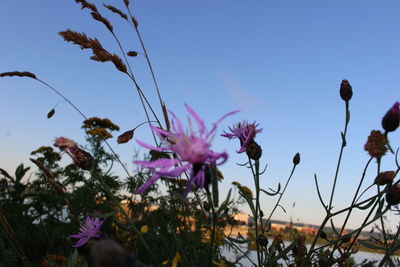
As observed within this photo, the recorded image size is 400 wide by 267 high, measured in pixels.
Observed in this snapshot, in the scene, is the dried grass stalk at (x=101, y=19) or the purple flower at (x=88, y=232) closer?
the purple flower at (x=88, y=232)

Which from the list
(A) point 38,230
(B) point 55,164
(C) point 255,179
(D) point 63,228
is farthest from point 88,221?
(B) point 55,164

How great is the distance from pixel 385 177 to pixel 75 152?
2.64 ft

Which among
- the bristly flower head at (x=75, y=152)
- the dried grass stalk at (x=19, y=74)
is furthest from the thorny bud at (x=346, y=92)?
the dried grass stalk at (x=19, y=74)

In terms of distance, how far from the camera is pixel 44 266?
197cm

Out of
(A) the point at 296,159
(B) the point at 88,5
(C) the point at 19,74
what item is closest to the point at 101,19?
(B) the point at 88,5

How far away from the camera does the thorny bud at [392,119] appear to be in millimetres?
906

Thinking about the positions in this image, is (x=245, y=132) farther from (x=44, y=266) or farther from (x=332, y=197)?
(x=44, y=266)

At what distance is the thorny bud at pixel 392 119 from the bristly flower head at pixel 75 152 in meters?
0.75

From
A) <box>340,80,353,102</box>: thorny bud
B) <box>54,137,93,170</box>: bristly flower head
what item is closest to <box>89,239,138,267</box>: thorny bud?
<box>54,137,93,170</box>: bristly flower head

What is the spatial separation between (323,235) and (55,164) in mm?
3120

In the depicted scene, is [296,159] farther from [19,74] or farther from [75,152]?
[19,74]

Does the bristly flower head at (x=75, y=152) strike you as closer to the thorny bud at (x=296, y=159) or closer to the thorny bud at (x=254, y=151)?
the thorny bud at (x=254, y=151)

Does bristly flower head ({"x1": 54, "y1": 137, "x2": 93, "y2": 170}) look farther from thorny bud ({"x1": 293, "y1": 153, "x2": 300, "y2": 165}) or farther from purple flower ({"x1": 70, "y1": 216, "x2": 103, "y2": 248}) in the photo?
thorny bud ({"x1": 293, "y1": 153, "x2": 300, "y2": 165})

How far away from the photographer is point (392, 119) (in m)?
0.91
